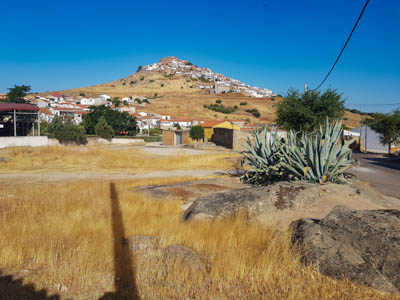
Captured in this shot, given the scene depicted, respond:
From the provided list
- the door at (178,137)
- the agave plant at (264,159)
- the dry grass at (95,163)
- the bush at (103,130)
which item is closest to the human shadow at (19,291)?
the agave plant at (264,159)

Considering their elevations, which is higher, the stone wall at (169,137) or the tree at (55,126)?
the tree at (55,126)

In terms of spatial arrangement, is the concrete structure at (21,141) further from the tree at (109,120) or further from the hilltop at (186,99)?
the hilltop at (186,99)

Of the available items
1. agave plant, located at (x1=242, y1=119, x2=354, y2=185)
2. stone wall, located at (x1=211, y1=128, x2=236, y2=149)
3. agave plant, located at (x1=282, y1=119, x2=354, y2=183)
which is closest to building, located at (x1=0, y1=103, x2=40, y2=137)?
stone wall, located at (x1=211, y1=128, x2=236, y2=149)

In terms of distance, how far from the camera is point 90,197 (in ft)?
28.4

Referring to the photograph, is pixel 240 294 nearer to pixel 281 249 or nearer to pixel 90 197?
pixel 281 249

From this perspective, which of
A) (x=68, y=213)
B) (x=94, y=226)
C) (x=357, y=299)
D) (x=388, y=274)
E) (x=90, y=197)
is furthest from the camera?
(x=90, y=197)

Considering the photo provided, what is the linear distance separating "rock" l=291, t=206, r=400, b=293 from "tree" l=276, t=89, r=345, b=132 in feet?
76.0

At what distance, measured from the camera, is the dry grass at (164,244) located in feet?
11.7

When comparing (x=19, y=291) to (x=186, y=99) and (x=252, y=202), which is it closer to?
(x=252, y=202)

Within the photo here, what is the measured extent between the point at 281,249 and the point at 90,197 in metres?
5.99

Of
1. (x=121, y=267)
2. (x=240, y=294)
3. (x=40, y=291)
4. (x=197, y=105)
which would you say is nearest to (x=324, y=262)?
(x=240, y=294)

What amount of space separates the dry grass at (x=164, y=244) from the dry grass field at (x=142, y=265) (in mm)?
12

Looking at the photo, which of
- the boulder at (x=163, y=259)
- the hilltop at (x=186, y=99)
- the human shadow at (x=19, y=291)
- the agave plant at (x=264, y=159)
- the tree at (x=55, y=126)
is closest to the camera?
the human shadow at (x=19, y=291)

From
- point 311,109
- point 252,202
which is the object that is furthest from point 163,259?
point 311,109
